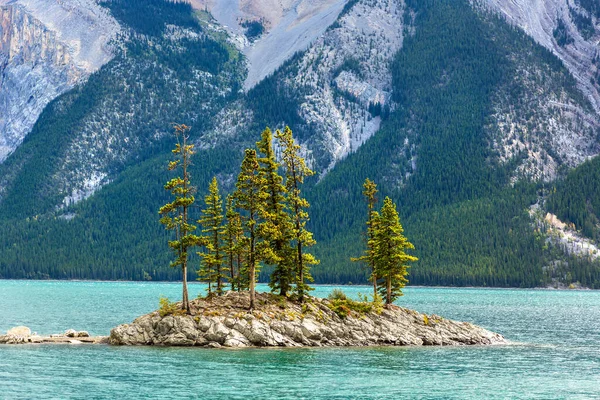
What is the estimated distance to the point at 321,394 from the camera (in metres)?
64.7

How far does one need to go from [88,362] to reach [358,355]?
25.1 metres

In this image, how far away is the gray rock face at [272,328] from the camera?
88.8m

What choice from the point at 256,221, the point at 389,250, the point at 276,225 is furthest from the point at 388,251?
the point at 256,221

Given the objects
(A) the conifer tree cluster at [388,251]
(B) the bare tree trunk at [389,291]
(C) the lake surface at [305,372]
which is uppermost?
(A) the conifer tree cluster at [388,251]

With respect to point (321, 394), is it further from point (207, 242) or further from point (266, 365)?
point (207, 242)

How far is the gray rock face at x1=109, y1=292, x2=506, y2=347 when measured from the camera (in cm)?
8881

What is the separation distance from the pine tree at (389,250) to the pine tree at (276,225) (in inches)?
501

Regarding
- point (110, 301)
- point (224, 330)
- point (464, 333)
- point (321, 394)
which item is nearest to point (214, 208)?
point (224, 330)

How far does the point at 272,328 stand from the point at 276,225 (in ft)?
37.5

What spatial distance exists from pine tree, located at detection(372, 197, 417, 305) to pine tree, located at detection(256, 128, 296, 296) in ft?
41.8

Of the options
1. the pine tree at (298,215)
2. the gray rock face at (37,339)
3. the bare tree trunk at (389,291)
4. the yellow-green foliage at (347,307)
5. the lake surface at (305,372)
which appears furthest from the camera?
the bare tree trunk at (389,291)

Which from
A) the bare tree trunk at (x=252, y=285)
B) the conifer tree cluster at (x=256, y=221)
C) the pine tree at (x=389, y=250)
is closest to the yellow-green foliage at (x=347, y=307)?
the conifer tree cluster at (x=256, y=221)

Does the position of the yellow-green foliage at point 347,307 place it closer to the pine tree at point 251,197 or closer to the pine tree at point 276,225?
the pine tree at point 276,225

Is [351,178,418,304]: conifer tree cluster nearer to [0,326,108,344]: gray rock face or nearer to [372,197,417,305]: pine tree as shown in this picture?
[372,197,417,305]: pine tree
